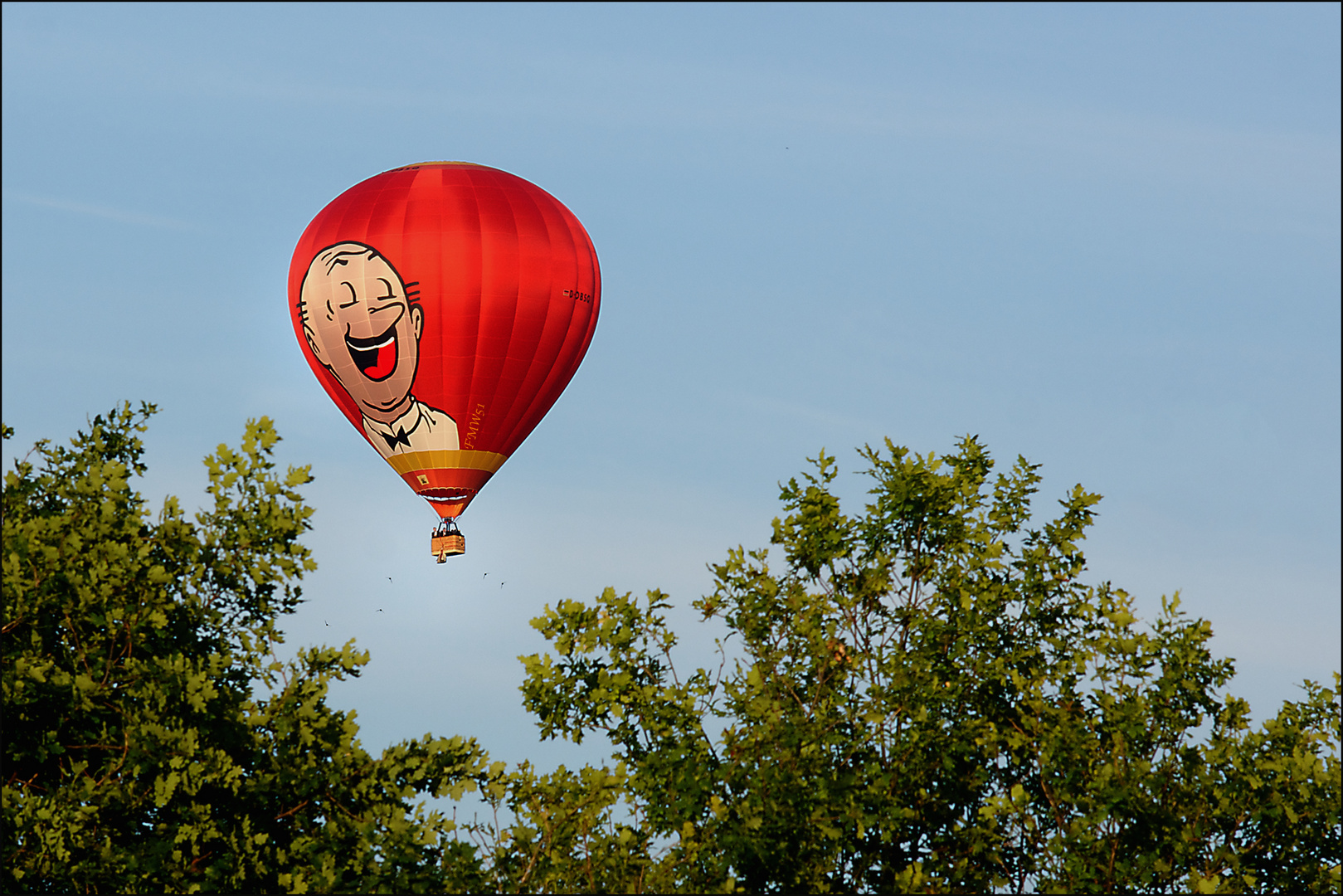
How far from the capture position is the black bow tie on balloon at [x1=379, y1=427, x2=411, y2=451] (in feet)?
122

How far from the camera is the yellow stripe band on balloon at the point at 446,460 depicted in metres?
37.0

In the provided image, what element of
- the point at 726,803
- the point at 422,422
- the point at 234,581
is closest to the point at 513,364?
the point at 422,422

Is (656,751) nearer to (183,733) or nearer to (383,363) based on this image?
(183,733)

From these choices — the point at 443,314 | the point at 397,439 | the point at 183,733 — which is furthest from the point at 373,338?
the point at 183,733

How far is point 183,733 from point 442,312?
17674mm

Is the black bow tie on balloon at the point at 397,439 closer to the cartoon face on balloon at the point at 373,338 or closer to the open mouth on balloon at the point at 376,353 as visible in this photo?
the cartoon face on balloon at the point at 373,338

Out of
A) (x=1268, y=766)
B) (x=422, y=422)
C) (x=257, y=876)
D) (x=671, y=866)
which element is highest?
(x=422, y=422)

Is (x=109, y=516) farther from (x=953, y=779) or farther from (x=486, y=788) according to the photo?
(x=953, y=779)

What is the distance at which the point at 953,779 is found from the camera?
2088 cm

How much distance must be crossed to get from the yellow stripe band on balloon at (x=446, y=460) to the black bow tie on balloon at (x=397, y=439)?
178 millimetres

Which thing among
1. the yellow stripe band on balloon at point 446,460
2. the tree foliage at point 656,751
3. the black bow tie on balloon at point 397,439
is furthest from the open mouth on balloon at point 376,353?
the tree foliage at point 656,751

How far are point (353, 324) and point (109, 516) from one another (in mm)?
16292

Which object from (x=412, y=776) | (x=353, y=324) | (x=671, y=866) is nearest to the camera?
(x=671, y=866)

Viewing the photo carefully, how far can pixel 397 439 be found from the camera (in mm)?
37250
